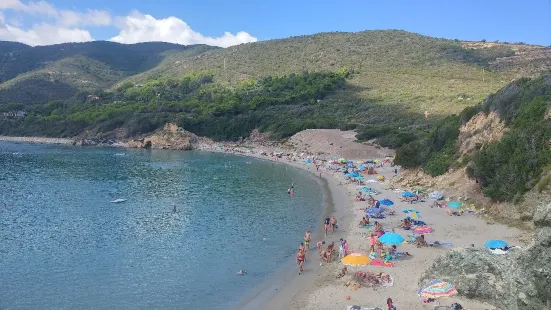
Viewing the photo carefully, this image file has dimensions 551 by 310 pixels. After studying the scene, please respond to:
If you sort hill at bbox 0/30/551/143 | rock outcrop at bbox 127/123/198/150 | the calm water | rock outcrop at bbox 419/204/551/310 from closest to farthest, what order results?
rock outcrop at bbox 419/204/551/310
the calm water
rock outcrop at bbox 127/123/198/150
hill at bbox 0/30/551/143

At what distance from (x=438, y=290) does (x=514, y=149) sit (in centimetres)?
1797

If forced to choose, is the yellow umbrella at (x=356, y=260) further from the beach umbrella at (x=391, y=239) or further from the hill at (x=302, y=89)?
the hill at (x=302, y=89)

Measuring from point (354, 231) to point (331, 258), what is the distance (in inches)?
220

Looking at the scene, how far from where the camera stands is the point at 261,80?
13188cm

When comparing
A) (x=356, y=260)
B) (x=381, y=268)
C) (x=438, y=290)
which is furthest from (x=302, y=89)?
(x=438, y=290)

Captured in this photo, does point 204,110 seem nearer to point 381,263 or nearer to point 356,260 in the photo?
point 381,263

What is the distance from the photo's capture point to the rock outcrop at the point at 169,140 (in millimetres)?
92688

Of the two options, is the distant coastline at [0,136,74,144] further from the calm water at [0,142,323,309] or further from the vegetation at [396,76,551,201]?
the vegetation at [396,76,551,201]

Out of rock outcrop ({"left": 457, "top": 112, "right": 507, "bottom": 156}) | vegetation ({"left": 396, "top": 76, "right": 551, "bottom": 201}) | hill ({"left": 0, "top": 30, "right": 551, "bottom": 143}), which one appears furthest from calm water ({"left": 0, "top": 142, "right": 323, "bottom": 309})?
hill ({"left": 0, "top": 30, "right": 551, "bottom": 143})

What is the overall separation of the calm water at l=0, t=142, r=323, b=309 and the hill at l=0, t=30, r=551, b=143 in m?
34.6

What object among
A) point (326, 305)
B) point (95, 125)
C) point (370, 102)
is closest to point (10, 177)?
point (326, 305)

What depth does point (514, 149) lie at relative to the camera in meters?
31.6

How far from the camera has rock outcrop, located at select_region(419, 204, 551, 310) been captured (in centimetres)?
1114

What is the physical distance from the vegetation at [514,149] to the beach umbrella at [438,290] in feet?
44.1
